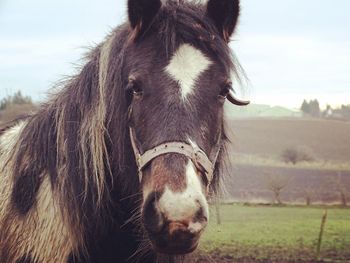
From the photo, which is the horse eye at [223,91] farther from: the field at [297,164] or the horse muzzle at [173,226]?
the field at [297,164]

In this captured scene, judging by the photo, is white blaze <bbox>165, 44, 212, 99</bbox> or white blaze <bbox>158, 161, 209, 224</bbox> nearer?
white blaze <bbox>158, 161, 209, 224</bbox>

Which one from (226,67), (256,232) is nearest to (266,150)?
(256,232)

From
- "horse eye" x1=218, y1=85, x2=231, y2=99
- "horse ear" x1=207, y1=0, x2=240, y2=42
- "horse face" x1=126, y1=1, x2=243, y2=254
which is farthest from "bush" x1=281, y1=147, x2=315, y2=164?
"horse face" x1=126, y1=1, x2=243, y2=254

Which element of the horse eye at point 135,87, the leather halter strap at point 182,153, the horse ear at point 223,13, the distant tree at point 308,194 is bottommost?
the distant tree at point 308,194

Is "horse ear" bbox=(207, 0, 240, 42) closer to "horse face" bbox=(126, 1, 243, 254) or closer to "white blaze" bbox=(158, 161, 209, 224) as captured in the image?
"horse face" bbox=(126, 1, 243, 254)

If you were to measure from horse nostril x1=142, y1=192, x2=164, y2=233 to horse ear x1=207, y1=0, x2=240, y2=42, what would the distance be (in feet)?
5.08

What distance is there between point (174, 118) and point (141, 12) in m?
0.95

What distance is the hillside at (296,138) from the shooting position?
24625 mm

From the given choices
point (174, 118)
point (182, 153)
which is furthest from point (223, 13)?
point (182, 153)

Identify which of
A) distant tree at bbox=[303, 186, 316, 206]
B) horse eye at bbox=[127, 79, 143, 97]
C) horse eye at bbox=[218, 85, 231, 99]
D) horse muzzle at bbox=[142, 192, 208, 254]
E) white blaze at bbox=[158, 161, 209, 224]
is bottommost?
distant tree at bbox=[303, 186, 316, 206]

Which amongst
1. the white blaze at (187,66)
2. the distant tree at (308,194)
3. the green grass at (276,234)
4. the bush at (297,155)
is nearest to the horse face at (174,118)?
the white blaze at (187,66)

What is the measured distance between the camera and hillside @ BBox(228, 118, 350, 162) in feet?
80.8

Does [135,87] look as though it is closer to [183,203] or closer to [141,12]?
[141,12]

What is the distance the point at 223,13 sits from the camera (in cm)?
334
